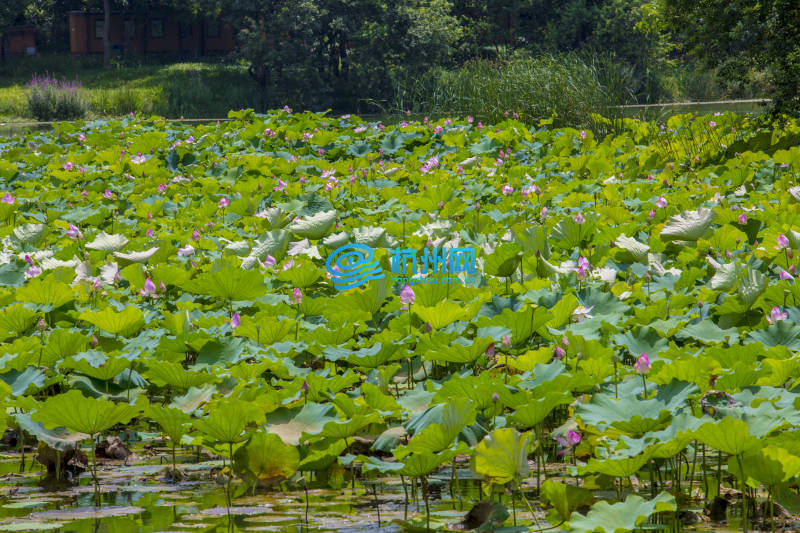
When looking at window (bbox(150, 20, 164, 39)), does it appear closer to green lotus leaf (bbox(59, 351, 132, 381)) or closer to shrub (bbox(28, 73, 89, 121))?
shrub (bbox(28, 73, 89, 121))

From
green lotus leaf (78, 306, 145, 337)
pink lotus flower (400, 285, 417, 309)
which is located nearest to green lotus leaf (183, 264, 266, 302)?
green lotus leaf (78, 306, 145, 337)

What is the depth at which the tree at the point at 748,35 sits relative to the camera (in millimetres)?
7863

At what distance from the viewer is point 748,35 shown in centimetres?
841

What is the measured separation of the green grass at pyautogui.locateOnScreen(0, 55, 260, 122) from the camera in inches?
998

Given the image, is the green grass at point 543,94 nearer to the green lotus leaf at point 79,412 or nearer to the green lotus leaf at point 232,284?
the green lotus leaf at point 232,284

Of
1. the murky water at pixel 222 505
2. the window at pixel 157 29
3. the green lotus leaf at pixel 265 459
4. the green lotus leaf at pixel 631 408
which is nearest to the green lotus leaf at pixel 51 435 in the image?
the murky water at pixel 222 505

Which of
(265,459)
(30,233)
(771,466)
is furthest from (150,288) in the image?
(771,466)

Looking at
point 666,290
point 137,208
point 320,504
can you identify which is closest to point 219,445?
point 320,504

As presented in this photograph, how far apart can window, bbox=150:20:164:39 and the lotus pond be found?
3403 centimetres

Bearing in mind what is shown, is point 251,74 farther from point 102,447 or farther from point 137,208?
point 102,447

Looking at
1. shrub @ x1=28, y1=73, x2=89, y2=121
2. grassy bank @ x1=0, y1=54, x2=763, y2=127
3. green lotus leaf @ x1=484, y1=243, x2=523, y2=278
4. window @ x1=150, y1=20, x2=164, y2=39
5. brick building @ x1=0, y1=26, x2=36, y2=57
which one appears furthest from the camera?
window @ x1=150, y1=20, x2=164, y2=39

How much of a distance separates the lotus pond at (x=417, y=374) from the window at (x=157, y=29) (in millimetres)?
34033

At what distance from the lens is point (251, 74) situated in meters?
29.0

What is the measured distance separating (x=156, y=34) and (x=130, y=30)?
42.3 inches
